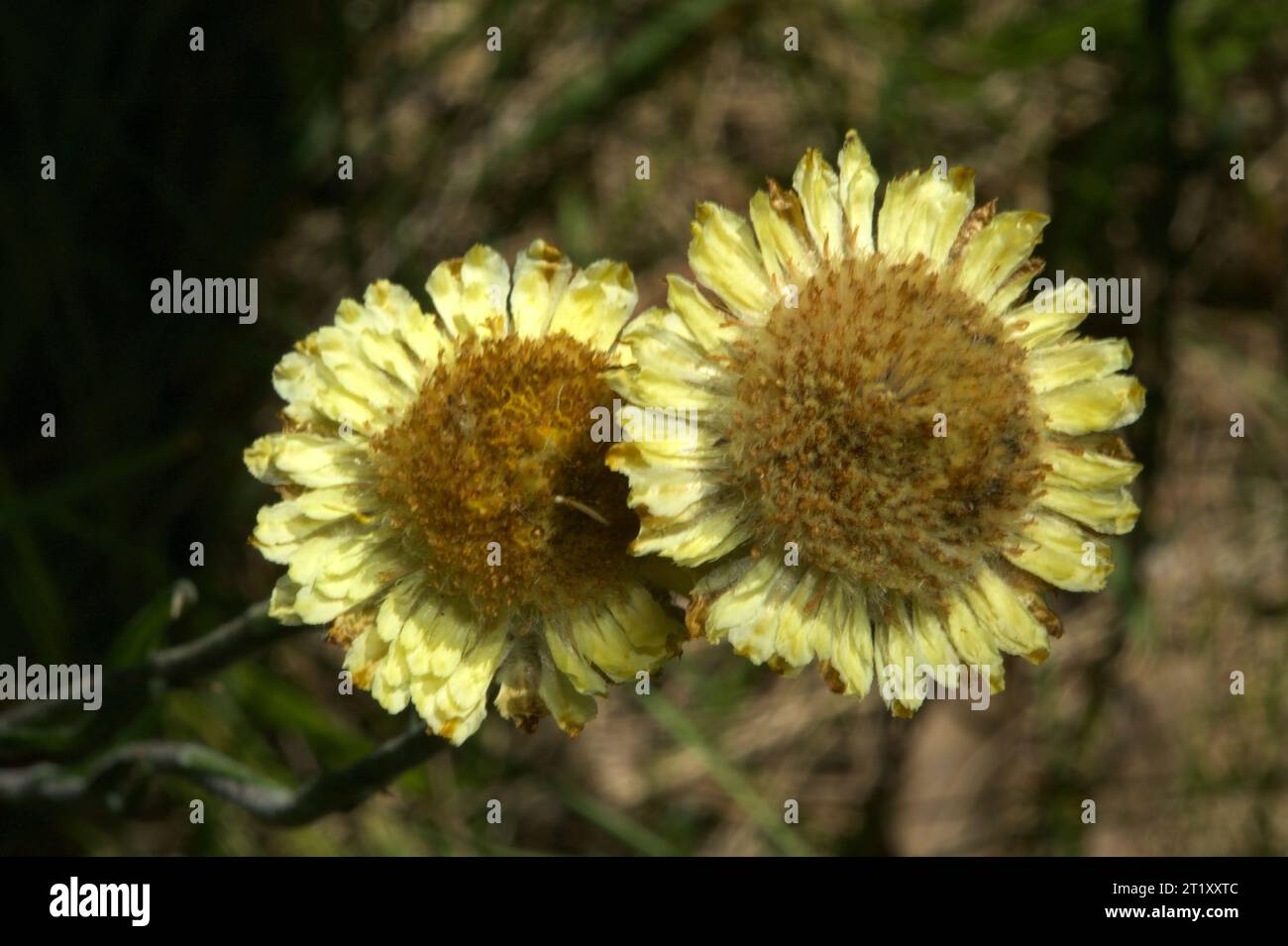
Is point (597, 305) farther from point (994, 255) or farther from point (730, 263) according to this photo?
point (994, 255)

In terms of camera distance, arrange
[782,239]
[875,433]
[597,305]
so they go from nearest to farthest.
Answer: [875,433] < [782,239] < [597,305]

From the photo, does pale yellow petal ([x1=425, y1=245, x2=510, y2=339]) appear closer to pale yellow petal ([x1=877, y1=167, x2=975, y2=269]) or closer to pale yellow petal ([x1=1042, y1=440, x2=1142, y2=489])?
pale yellow petal ([x1=877, y1=167, x2=975, y2=269])

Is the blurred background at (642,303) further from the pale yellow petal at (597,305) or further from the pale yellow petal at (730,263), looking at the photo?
the pale yellow petal at (730,263)

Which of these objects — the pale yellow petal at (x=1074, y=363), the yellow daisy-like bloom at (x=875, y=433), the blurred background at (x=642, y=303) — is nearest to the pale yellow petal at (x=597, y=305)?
the yellow daisy-like bloom at (x=875, y=433)

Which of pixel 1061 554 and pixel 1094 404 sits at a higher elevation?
pixel 1094 404

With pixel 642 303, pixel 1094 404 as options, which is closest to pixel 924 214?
pixel 1094 404

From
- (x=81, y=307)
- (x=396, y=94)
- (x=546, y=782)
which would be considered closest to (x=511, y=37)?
(x=396, y=94)

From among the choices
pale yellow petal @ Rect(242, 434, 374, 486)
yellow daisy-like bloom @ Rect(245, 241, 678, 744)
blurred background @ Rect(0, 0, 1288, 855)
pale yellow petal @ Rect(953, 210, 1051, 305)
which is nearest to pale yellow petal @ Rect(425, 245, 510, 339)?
yellow daisy-like bloom @ Rect(245, 241, 678, 744)

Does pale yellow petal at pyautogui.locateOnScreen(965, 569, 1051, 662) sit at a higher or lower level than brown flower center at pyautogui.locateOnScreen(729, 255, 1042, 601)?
lower
